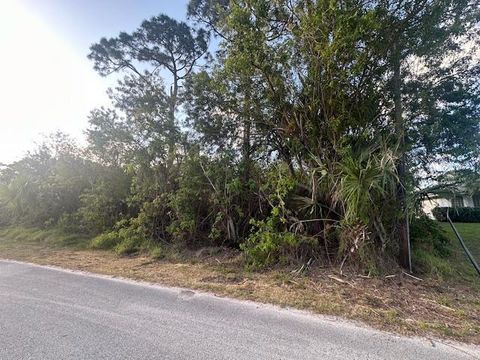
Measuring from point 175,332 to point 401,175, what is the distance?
375cm

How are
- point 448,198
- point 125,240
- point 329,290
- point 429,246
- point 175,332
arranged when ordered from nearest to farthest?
1. point 175,332
2. point 329,290
3. point 448,198
4. point 429,246
5. point 125,240

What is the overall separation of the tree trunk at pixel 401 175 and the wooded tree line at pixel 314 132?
2 centimetres

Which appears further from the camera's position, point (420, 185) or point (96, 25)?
point (96, 25)

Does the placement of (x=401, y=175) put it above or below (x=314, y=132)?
below

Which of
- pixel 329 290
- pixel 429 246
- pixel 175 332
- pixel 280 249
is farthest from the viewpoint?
pixel 429 246

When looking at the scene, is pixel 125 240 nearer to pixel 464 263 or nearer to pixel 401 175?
pixel 401 175

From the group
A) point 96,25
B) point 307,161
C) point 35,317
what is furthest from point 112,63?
point 35,317

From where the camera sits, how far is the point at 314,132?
14.9ft

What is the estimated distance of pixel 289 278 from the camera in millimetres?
3752

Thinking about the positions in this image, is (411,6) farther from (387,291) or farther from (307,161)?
(387,291)

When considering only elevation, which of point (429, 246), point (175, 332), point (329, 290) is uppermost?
point (429, 246)

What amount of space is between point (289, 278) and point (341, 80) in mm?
2973

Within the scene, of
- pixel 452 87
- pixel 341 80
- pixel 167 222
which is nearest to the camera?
pixel 341 80

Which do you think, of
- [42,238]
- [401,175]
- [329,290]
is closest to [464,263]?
[401,175]
